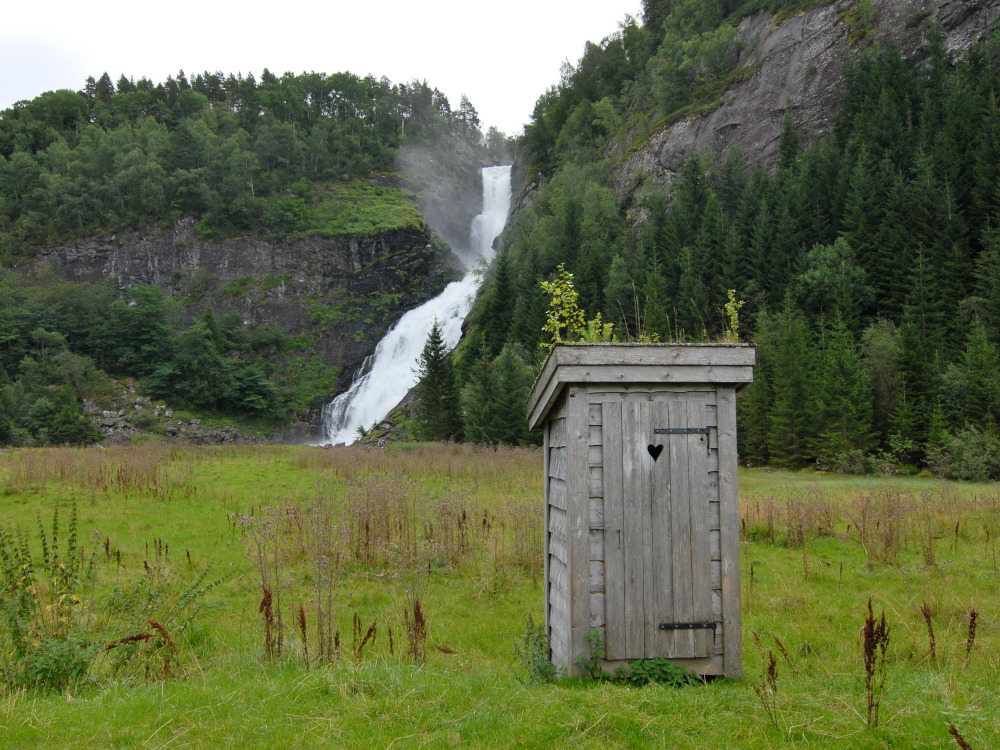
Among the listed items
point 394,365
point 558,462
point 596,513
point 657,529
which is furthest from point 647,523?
point 394,365

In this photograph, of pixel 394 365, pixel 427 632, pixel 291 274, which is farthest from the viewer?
pixel 291 274

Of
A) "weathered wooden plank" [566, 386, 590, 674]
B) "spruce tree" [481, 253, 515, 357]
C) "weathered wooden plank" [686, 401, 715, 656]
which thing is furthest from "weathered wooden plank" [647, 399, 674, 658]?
"spruce tree" [481, 253, 515, 357]

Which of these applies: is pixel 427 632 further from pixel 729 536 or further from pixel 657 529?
pixel 729 536

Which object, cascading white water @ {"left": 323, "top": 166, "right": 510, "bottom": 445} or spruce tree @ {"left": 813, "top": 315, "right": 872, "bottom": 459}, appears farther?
cascading white water @ {"left": 323, "top": 166, "right": 510, "bottom": 445}

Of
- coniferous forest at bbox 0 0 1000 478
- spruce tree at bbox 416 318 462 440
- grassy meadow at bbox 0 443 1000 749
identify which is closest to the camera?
grassy meadow at bbox 0 443 1000 749

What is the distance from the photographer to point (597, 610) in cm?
496

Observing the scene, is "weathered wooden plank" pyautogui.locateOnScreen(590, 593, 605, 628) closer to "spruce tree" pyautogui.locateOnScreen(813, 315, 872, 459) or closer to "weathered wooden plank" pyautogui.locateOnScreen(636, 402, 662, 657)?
"weathered wooden plank" pyautogui.locateOnScreen(636, 402, 662, 657)

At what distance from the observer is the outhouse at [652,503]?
4.93m

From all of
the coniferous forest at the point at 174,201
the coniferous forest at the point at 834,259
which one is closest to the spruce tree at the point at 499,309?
the coniferous forest at the point at 834,259

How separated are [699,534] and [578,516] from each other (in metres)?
0.93

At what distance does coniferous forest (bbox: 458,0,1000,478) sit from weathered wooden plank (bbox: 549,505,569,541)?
1759 cm

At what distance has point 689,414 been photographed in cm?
515

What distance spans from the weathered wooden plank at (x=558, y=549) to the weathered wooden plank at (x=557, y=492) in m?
0.29

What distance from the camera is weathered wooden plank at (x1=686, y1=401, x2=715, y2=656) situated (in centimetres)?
496
